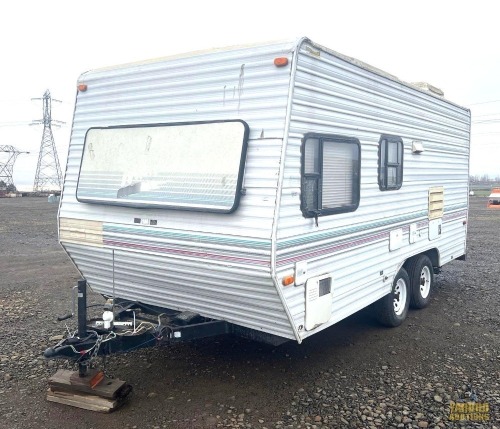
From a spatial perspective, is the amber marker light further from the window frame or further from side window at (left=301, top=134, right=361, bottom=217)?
the window frame

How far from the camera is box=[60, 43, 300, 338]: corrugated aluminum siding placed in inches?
157

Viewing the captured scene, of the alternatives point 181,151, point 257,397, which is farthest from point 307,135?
point 257,397

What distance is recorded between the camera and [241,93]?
4195 millimetres

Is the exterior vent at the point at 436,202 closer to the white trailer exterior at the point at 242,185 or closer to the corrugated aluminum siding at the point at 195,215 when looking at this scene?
the white trailer exterior at the point at 242,185

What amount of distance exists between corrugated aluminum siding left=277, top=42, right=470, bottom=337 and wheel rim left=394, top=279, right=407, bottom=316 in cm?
44

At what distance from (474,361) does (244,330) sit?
2616 mm

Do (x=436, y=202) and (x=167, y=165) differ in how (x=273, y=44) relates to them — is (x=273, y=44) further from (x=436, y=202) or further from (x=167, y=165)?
(x=436, y=202)

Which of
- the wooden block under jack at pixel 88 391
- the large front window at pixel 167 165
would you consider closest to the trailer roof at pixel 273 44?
the large front window at pixel 167 165

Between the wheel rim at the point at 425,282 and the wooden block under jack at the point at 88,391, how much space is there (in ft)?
15.1

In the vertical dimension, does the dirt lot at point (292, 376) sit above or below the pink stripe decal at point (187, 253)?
below

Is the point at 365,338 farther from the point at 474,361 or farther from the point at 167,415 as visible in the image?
the point at 167,415

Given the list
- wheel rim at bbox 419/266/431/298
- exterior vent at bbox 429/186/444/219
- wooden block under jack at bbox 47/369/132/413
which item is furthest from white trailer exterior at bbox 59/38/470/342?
wheel rim at bbox 419/266/431/298

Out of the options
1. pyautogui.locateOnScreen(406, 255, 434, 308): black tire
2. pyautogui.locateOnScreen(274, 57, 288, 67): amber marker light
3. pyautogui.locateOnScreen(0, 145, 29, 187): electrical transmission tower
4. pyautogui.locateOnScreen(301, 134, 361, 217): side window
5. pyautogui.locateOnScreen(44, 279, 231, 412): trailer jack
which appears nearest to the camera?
pyautogui.locateOnScreen(274, 57, 288, 67): amber marker light

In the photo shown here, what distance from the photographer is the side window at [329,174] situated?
4297 mm
